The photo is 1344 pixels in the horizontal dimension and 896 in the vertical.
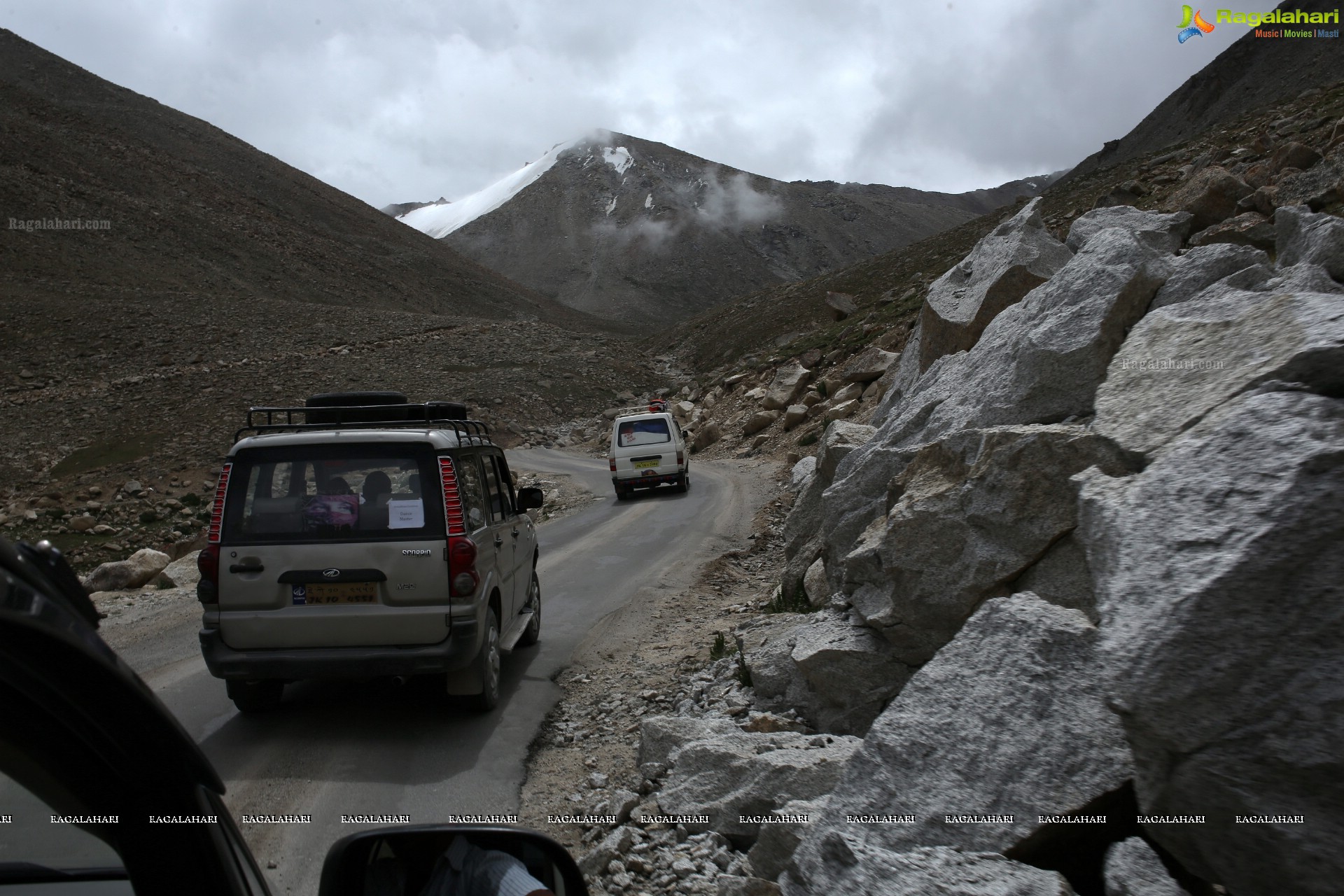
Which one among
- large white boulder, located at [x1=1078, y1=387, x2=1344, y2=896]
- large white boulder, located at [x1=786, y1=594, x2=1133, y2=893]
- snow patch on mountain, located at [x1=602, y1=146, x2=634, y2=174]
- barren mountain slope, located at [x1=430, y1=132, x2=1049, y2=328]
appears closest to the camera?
large white boulder, located at [x1=1078, y1=387, x2=1344, y2=896]

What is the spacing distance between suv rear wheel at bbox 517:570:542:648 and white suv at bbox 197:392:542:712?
2276 mm

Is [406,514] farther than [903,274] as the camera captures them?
No

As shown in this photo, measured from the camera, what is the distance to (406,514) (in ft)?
19.3

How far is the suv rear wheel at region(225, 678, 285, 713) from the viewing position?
627 cm

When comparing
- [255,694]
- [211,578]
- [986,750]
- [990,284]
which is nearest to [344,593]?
[211,578]

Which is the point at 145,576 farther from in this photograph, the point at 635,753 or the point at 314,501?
the point at 635,753

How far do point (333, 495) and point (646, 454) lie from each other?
15.6 meters

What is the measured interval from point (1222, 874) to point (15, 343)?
51.2 metres

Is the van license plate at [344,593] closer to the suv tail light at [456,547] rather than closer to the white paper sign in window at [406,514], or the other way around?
the white paper sign in window at [406,514]

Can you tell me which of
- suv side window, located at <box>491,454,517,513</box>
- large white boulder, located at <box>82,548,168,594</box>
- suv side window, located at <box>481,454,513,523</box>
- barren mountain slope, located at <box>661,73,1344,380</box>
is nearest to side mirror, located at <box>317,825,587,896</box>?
suv side window, located at <box>481,454,513,523</box>

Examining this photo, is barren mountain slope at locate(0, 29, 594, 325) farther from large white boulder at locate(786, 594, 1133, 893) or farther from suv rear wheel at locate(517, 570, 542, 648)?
large white boulder at locate(786, 594, 1133, 893)

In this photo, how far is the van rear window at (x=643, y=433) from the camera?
855 inches

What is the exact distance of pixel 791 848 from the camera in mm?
3500

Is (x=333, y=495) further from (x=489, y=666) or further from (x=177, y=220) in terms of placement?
(x=177, y=220)
